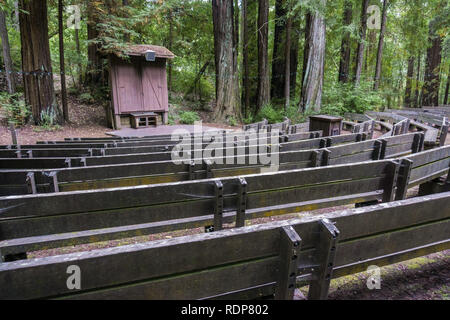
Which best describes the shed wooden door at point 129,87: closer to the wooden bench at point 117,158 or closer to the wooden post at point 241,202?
the wooden bench at point 117,158

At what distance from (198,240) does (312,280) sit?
86 centimetres

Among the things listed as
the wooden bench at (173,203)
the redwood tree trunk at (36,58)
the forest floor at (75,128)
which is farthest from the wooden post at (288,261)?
the redwood tree trunk at (36,58)

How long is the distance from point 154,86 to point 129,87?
1348 mm

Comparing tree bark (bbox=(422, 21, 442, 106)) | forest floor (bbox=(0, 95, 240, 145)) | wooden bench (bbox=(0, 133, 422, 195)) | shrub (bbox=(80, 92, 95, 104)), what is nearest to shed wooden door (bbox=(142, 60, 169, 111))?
forest floor (bbox=(0, 95, 240, 145))

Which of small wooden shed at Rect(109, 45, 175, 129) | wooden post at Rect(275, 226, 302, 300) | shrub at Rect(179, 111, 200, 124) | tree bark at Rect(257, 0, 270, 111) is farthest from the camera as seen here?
tree bark at Rect(257, 0, 270, 111)

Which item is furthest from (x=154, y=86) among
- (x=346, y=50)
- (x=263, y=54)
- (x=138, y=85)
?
(x=346, y=50)

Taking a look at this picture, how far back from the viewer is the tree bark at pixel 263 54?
18969mm

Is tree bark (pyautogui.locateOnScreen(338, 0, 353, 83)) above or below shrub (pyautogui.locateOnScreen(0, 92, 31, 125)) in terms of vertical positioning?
above

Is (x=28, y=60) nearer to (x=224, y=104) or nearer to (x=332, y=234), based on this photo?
(x=224, y=104)

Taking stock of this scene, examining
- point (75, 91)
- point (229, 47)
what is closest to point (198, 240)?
point (229, 47)

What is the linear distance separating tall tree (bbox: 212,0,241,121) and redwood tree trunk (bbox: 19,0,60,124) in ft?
30.1

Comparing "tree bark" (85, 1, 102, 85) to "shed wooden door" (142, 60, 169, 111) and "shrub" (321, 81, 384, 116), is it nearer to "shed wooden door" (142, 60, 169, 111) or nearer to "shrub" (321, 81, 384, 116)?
"shed wooden door" (142, 60, 169, 111)

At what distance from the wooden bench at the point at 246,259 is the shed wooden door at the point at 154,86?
48.3 feet

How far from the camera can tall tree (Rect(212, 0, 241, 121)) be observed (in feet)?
58.0
